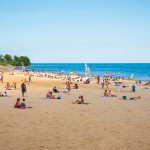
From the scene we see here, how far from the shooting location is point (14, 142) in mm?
13508

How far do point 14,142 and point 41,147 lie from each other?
1.36m

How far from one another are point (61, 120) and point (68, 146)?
5567 mm

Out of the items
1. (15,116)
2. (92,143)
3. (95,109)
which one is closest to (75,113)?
(95,109)

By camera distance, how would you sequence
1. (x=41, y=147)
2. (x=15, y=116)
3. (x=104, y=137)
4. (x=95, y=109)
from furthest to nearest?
(x=95, y=109)
(x=15, y=116)
(x=104, y=137)
(x=41, y=147)

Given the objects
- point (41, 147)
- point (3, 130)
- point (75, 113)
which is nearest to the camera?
point (41, 147)

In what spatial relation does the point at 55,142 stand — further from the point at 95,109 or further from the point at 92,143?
the point at 95,109

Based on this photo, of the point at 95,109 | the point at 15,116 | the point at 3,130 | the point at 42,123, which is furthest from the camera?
the point at 95,109

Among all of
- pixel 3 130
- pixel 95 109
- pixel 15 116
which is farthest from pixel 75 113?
pixel 3 130

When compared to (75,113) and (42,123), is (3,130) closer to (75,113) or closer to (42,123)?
(42,123)

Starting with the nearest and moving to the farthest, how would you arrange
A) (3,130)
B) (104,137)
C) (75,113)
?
(104,137)
(3,130)
(75,113)

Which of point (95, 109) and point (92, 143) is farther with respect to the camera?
point (95, 109)

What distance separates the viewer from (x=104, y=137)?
14.4 metres

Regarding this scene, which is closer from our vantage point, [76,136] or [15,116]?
[76,136]

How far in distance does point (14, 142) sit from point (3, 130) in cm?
233
